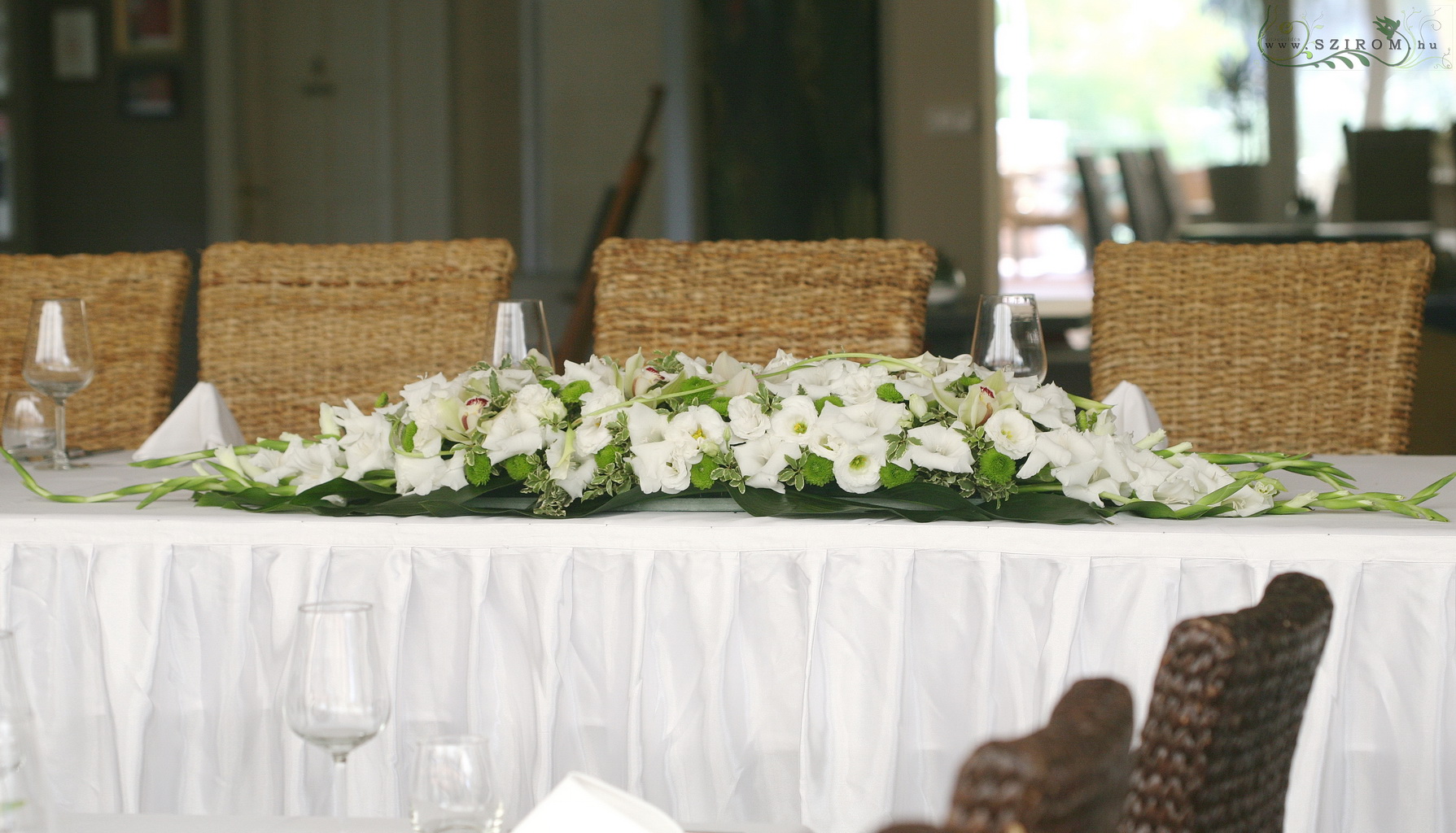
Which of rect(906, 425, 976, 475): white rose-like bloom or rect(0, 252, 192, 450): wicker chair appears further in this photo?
rect(0, 252, 192, 450): wicker chair

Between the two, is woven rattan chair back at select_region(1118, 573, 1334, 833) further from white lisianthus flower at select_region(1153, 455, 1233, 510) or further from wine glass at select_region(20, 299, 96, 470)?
wine glass at select_region(20, 299, 96, 470)

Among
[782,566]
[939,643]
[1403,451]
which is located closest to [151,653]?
[782,566]

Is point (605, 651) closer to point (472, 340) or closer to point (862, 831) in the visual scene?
point (862, 831)

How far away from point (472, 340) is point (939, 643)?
1.21 m

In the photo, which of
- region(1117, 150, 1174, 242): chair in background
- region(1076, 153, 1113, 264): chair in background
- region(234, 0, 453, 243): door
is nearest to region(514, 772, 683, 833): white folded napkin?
region(234, 0, 453, 243): door

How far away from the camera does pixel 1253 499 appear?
3.86 feet

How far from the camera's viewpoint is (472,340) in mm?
2174

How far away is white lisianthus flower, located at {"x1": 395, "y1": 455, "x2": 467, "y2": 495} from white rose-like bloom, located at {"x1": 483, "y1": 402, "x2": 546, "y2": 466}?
0.04m

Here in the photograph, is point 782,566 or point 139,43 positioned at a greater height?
point 139,43

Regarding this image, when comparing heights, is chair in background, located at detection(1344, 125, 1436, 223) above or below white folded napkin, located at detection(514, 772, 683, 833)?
above

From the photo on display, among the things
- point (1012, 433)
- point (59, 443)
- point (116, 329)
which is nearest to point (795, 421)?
point (1012, 433)

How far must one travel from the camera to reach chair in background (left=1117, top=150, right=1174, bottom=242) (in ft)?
21.9

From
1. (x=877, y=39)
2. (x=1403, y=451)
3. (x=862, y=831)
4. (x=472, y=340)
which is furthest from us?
(x=877, y=39)

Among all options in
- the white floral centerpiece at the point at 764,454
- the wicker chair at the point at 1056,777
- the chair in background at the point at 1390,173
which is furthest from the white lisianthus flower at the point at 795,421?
the chair in background at the point at 1390,173
